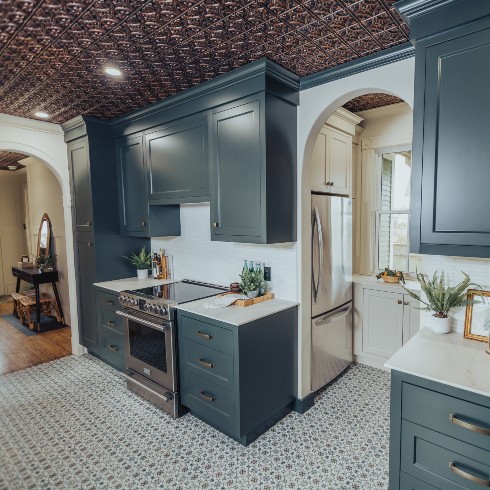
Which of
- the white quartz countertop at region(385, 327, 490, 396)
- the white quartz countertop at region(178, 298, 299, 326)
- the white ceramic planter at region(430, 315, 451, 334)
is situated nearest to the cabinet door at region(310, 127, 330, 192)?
the white quartz countertop at region(178, 298, 299, 326)

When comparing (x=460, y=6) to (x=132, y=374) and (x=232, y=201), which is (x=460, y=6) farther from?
(x=132, y=374)

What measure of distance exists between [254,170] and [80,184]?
7.54ft

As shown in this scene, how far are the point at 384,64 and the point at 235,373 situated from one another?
2.26 metres

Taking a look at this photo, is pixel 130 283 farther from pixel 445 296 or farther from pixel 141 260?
pixel 445 296

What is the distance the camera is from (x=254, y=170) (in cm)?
245

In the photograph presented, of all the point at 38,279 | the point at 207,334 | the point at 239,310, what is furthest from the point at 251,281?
the point at 38,279

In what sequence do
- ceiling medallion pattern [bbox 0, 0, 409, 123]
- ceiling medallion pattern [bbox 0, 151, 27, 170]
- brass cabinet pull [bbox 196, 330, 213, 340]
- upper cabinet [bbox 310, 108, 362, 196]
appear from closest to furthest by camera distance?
1. ceiling medallion pattern [bbox 0, 0, 409, 123]
2. brass cabinet pull [bbox 196, 330, 213, 340]
3. upper cabinet [bbox 310, 108, 362, 196]
4. ceiling medallion pattern [bbox 0, 151, 27, 170]

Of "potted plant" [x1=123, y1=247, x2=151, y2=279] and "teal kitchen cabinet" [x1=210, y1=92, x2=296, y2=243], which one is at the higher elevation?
"teal kitchen cabinet" [x1=210, y1=92, x2=296, y2=243]

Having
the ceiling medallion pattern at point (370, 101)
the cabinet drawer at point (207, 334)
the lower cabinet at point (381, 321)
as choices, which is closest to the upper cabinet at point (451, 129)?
the cabinet drawer at point (207, 334)

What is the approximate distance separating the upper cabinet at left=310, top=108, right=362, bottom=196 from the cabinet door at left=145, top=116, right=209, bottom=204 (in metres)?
0.94

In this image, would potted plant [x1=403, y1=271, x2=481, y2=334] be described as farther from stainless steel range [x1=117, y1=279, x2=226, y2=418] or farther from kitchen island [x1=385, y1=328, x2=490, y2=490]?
stainless steel range [x1=117, y1=279, x2=226, y2=418]

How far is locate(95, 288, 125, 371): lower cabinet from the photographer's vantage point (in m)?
3.36

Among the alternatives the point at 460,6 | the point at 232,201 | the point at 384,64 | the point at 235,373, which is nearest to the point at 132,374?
the point at 235,373

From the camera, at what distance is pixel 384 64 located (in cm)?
219
